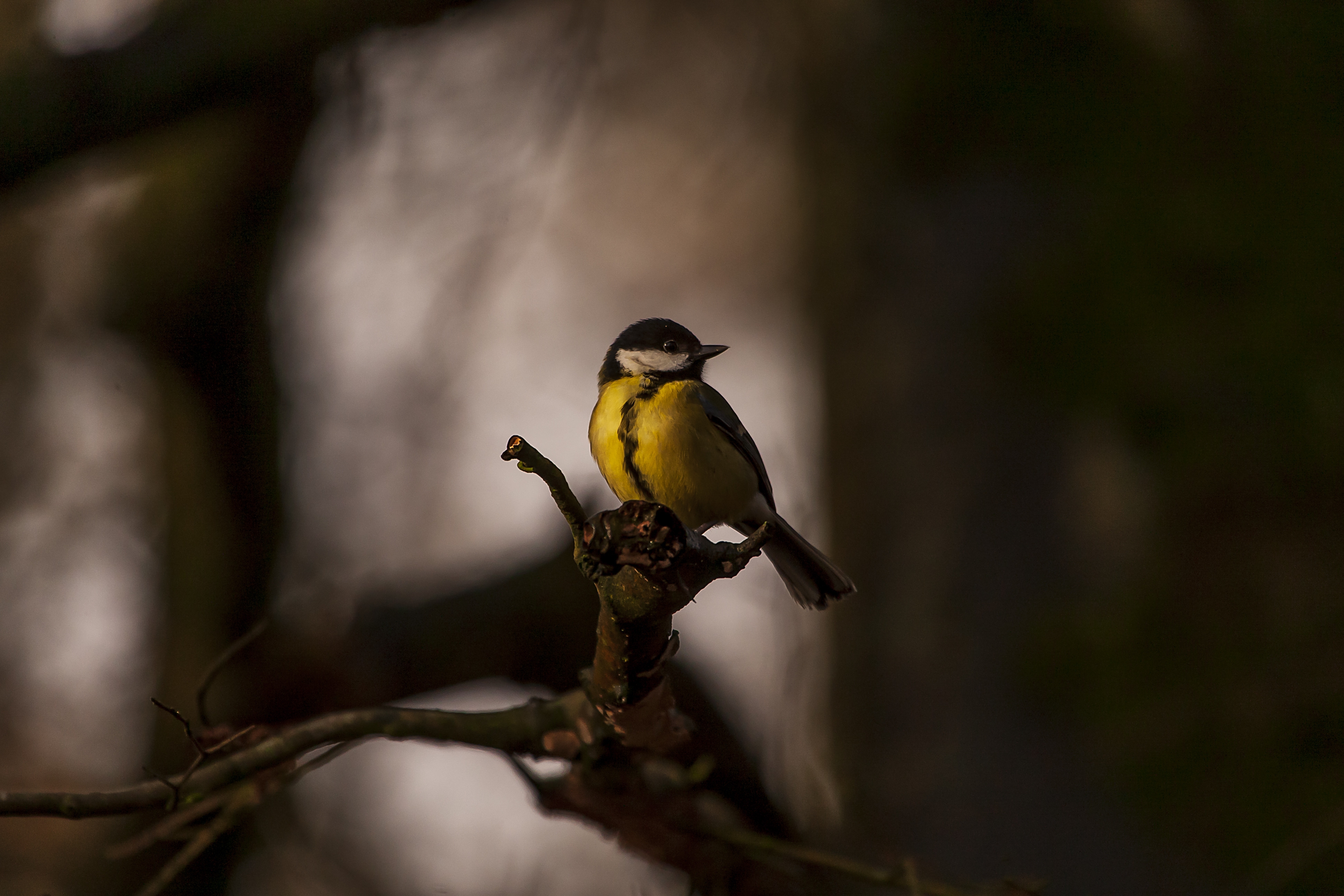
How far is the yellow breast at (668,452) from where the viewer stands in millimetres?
3402

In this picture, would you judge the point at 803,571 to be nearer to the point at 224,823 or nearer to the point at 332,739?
the point at 332,739

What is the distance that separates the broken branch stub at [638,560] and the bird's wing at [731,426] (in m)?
1.53

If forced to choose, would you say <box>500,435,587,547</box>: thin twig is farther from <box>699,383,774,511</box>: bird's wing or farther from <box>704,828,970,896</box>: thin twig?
<box>699,383,774,511</box>: bird's wing

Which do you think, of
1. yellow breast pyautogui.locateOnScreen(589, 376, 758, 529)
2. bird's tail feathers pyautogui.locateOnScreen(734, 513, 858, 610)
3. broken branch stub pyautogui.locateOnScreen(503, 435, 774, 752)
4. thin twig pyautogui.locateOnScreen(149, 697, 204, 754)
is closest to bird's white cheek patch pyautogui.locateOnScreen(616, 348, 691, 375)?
yellow breast pyautogui.locateOnScreen(589, 376, 758, 529)

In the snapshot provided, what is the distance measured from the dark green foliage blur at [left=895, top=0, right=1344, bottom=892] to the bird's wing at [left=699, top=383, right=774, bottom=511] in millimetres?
1203

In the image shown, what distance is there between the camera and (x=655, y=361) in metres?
3.92

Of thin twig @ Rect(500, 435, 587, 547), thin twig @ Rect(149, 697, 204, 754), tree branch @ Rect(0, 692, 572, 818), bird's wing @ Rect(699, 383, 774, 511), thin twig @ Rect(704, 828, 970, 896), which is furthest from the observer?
bird's wing @ Rect(699, 383, 774, 511)

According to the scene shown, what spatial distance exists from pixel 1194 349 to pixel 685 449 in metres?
2.01

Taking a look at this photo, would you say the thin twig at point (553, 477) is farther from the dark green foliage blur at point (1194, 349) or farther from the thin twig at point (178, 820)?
the dark green foliage blur at point (1194, 349)

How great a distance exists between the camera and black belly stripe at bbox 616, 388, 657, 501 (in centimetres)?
340

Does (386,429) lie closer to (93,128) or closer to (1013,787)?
(93,128)

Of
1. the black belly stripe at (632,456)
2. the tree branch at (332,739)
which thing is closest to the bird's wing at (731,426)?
the black belly stripe at (632,456)

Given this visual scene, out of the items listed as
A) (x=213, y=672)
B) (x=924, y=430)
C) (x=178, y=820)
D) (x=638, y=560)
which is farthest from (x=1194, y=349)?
(x=178, y=820)

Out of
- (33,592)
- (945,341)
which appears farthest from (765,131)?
(33,592)
